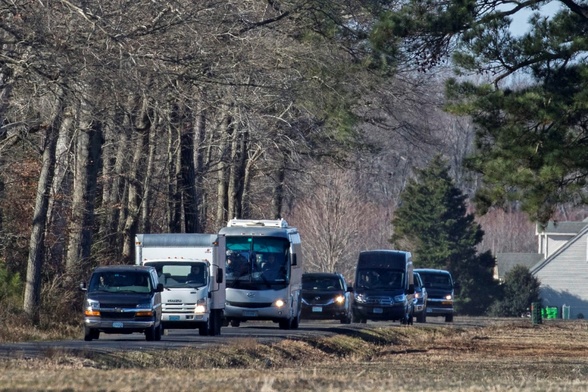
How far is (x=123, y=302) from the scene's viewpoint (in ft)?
88.3

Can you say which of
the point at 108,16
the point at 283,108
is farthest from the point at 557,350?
the point at 108,16

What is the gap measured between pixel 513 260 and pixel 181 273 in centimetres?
6796

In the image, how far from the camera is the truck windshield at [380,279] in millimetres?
45938

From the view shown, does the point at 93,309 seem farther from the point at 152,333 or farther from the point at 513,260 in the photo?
the point at 513,260

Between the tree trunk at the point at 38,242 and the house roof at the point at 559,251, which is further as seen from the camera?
the house roof at the point at 559,251

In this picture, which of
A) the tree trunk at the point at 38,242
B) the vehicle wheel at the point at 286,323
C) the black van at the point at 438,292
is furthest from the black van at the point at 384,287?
the tree trunk at the point at 38,242

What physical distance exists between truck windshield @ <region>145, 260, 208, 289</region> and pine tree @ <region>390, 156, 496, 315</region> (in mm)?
50858

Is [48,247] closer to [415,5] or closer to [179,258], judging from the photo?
[179,258]

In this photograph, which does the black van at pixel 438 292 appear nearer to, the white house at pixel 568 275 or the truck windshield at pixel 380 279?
the truck windshield at pixel 380 279

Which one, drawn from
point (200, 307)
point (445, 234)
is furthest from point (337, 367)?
point (445, 234)

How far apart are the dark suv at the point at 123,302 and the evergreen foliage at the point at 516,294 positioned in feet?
180

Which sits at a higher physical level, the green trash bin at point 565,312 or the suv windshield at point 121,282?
the suv windshield at point 121,282

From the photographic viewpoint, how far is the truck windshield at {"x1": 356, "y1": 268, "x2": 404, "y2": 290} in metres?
45.9

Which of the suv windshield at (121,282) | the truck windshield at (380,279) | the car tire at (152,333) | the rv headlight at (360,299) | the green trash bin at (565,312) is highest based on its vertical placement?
the truck windshield at (380,279)
